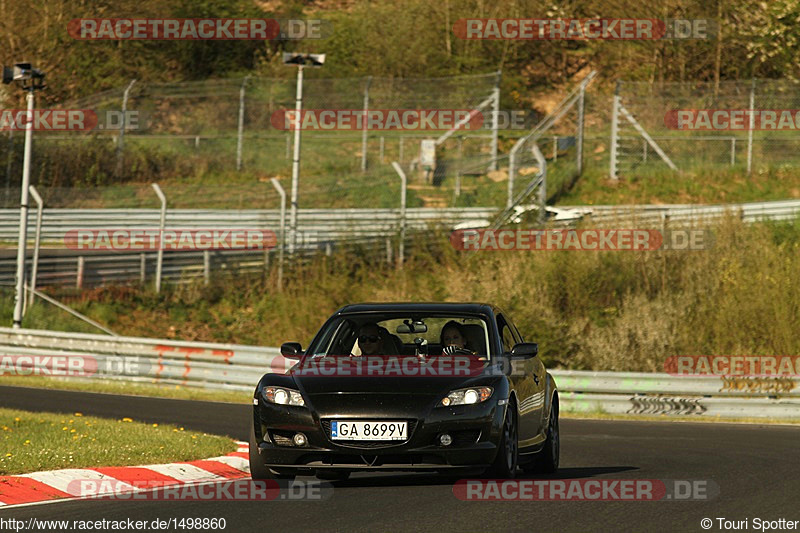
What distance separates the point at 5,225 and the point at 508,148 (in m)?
15.6

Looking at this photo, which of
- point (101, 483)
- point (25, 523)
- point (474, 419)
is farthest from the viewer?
point (101, 483)

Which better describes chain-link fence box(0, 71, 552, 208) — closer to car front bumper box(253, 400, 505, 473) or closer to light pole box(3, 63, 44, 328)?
light pole box(3, 63, 44, 328)

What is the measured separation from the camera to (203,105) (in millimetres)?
44594

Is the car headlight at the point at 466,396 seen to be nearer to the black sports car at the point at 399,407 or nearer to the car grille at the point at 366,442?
the black sports car at the point at 399,407

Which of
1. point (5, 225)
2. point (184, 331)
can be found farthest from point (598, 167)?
point (5, 225)

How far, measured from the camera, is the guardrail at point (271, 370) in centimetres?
2225

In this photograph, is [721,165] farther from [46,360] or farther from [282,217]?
[46,360]
